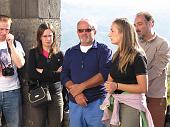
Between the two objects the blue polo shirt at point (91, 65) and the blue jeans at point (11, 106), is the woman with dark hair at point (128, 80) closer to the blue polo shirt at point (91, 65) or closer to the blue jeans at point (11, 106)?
the blue polo shirt at point (91, 65)

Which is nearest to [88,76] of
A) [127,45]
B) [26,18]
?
[127,45]

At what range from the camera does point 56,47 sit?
4398 mm

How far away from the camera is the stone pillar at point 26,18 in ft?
16.0

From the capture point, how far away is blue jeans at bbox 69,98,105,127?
12.9 feet

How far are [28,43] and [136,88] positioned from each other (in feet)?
6.60

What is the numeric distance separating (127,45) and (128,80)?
1.06 feet

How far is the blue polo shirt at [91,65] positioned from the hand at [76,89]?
0.20 ft

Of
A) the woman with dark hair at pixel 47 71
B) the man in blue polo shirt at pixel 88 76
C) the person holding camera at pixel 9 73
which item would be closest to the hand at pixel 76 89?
the man in blue polo shirt at pixel 88 76

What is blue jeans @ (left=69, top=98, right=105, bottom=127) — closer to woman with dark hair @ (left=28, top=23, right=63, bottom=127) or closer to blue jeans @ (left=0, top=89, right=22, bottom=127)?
woman with dark hair @ (left=28, top=23, right=63, bottom=127)

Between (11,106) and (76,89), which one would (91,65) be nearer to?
(76,89)

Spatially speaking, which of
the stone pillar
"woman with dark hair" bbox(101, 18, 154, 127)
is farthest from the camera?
"woman with dark hair" bbox(101, 18, 154, 127)

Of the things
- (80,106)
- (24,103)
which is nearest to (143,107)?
(80,106)

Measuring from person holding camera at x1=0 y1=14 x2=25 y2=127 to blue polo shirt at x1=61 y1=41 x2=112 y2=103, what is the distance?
25.8 inches

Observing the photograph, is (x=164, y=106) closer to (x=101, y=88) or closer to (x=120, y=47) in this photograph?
(x=101, y=88)
